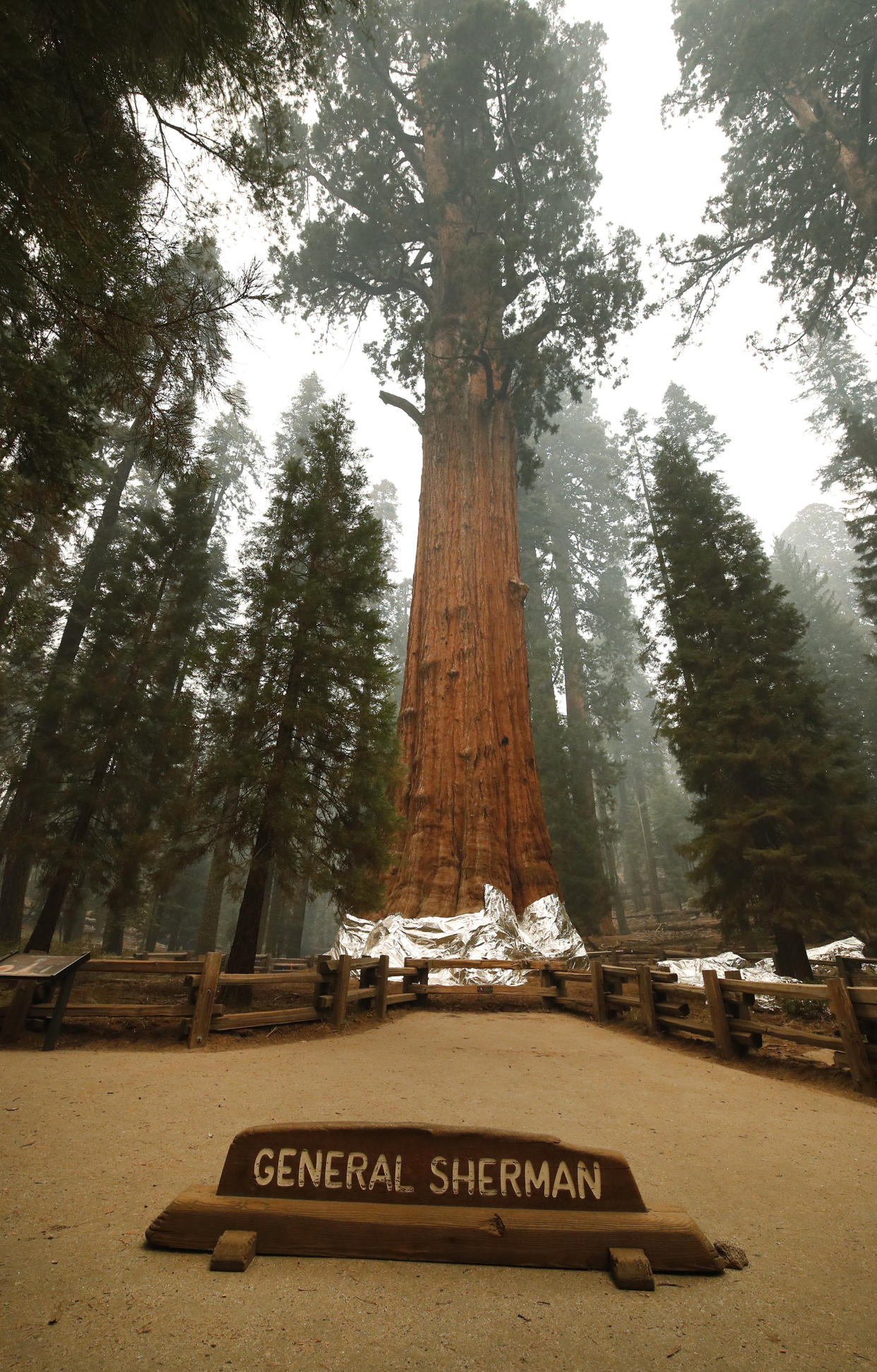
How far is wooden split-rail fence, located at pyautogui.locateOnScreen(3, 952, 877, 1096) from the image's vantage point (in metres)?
4.67

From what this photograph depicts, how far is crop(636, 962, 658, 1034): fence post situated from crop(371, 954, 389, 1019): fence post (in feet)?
9.68

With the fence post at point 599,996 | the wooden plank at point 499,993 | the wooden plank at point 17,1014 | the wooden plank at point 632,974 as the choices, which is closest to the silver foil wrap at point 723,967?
the wooden plank at point 632,974

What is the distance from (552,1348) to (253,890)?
5837mm

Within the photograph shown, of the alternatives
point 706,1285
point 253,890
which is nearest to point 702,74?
point 253,890

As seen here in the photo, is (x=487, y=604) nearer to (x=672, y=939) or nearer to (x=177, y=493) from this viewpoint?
(x=177, y=493)

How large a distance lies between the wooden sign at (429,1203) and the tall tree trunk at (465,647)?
23.9ft

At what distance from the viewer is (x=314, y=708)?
709 cm

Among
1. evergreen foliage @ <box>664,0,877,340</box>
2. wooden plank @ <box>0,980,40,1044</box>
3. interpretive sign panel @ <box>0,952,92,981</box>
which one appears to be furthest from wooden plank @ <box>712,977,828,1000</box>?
evergreen foliage @ <box>664,0,877,340</box>

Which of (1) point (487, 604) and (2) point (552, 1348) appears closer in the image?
(2) point (552, 1348)

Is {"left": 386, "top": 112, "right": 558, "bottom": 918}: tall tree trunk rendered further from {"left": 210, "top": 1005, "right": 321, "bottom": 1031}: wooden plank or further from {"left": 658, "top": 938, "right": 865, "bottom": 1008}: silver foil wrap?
{"left": 210, "top": 1005, "right": 321, "bottom": 1031}: wooden plank

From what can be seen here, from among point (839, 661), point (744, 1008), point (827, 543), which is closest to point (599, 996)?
point (744, 1008)

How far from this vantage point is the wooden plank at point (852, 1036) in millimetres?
4492

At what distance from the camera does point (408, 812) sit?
998cm

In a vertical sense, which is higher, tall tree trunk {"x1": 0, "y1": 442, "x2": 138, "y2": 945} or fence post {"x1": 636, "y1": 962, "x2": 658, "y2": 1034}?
tall tree trunk {"x1": 0, "y1": 442, "x2": 138, "y2": 945}
